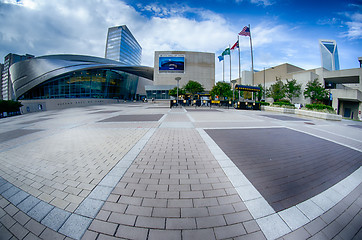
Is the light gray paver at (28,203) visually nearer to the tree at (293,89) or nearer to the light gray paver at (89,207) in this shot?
the light gray paver at (89,207)

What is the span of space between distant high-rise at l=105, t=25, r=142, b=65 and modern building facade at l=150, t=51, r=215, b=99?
59.6 meters

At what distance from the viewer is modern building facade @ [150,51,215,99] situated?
5802 cm

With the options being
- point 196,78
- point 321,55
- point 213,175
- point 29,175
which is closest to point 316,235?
point 213,175

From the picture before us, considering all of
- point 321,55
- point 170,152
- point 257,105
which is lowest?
point 170,152

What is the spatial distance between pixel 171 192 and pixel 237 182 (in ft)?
4.71

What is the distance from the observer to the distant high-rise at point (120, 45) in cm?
9988

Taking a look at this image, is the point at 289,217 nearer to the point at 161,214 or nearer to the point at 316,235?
the point at 316,235

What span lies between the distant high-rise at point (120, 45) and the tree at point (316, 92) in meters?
112

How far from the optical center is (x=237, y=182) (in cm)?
269

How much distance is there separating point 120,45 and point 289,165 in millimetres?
124854

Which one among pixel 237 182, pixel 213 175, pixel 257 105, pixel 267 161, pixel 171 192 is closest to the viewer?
pixel 171 192

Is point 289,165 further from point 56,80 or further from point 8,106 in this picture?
point 56,80

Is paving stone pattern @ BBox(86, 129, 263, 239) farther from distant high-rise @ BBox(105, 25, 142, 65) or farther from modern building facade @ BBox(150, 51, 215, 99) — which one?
distant high-rise @ BBox(105, 25, 142, 65)

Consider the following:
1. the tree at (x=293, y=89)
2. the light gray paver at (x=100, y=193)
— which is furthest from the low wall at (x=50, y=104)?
the tree at (x=293, y=89)
